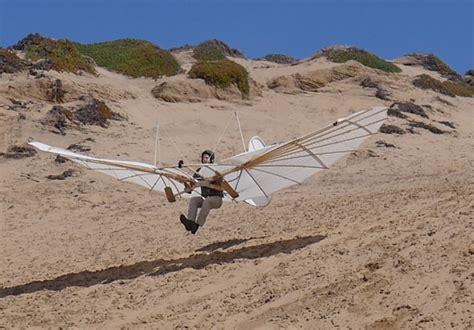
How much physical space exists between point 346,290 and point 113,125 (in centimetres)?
1193

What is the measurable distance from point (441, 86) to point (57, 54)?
13.1 metres

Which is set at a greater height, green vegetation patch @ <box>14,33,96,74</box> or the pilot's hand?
green vegetation patch @ <box>14,33,96,74</box>

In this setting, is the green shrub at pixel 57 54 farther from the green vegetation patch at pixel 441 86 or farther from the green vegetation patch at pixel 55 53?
the green vegetation patch at pixel 441 86

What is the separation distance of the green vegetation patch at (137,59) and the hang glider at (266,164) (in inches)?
570

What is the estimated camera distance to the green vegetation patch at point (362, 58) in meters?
28.7

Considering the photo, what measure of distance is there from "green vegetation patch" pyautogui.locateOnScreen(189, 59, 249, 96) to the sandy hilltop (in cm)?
12

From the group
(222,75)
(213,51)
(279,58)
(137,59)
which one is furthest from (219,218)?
(279,58)

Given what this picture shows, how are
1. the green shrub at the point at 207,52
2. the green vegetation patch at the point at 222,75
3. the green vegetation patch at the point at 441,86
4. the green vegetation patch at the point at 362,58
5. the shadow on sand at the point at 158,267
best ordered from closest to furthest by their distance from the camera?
the shadow on sand at the point at 158,267
the green vegetation patch at the point at 222,75
the green vegetation patch at the point at 441,86
the green vegetation patch at the point at 362,58
the green shrub at the point at 207,52

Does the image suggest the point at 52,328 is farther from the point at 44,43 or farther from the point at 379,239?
the point at 44,43

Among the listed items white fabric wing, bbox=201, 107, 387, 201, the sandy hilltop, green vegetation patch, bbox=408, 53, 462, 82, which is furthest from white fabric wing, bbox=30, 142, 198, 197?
green vegetation patch, bbox=408, 53, 462, 82

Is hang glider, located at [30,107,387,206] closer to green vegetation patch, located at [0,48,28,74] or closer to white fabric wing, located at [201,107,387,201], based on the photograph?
white fabric wing, located at [201,107,387,201]

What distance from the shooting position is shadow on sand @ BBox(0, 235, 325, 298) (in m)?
8.08

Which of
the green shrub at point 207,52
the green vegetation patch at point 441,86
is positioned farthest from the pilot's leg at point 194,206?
the green shrub at point 207,52

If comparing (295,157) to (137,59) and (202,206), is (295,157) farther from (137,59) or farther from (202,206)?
(137,59)
